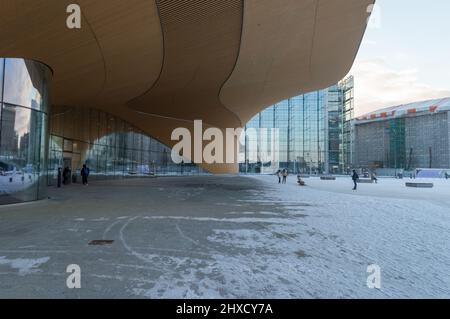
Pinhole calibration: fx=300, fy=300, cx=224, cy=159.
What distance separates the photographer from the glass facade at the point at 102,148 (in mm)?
21766

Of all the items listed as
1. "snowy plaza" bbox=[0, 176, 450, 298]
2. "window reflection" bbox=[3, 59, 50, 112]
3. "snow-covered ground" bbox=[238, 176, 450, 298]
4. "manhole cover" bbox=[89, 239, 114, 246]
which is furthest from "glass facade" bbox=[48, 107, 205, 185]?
"snow-covered ground" bbox=[238, 176, 450, 298]

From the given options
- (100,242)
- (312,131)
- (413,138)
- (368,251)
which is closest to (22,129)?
(100,242)

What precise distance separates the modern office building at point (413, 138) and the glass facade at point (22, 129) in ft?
222

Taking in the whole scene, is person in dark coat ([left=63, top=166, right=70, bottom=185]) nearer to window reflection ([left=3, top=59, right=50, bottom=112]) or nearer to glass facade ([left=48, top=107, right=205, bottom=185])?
glass facade ([left=48, top=107, right=205, bottom=185])

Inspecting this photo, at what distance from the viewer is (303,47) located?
49.4 feet

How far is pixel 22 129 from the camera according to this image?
11.0 m

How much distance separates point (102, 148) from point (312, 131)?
41.0 m

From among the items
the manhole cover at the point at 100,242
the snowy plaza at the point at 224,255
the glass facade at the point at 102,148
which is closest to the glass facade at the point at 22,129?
the snowy plaza at the point at 224,255

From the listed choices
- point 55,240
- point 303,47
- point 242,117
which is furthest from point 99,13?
point 242,117

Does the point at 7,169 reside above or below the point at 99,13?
below

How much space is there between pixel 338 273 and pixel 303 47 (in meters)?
13.5

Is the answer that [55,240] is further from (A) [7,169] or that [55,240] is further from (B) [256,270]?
(A) [7,169]

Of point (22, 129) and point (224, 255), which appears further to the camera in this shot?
point (22, 129)

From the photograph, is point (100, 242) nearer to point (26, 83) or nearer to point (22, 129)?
point (22, 129)
